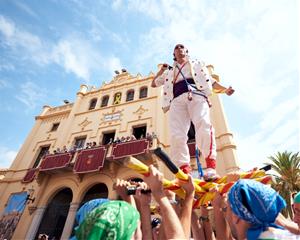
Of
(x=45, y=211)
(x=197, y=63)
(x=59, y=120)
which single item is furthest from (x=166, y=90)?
(x=59, y=120)

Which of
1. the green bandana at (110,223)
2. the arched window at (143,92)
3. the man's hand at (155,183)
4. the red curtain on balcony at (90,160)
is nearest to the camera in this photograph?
the green bandana at (110,223)

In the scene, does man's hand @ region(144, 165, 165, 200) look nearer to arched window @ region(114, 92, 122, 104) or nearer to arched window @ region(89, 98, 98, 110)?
arched window @ region(114, 92, 122, 104)

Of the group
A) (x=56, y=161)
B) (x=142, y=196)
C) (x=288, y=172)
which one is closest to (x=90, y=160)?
(x=56, y=161)

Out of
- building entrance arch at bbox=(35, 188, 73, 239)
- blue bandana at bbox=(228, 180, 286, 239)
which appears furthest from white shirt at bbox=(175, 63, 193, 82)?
building entrance arch at bbox=(35, 188, 73, 239)

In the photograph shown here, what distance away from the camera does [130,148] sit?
407 inches

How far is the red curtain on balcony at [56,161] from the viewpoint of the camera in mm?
11444

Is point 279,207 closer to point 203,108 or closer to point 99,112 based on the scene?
point 203,108

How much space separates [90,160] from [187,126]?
918 cm

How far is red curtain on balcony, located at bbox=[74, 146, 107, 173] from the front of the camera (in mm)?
10613

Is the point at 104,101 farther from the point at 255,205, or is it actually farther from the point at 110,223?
the point at 255,205

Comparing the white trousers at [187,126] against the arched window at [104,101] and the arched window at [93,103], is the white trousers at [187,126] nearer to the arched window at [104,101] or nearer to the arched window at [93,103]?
the arched window at [104,101]

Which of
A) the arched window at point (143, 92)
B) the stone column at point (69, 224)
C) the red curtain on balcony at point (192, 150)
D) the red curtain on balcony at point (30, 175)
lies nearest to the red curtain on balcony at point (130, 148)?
the red curtain on balcony at point (192, 150)

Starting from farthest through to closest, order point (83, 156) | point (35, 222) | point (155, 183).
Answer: point (83, 156)
point (35, 222)
point (155, 183)

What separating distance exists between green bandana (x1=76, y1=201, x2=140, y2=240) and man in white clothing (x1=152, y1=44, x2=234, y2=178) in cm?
120
